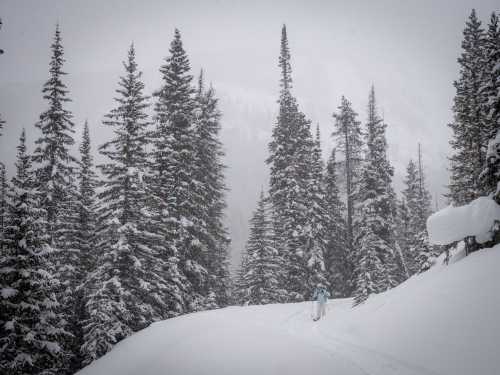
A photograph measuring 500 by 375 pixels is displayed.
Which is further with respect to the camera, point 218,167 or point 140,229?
point 218,167

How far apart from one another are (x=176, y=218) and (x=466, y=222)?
1546 cm

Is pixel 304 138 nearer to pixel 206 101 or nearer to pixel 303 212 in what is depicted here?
pixel 303 212

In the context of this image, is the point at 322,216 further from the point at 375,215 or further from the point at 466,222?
the point at 466,222

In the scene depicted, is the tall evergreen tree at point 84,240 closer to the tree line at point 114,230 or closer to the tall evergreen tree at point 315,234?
the tree line at point 114,230

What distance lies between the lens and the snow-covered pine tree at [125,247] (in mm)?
16266

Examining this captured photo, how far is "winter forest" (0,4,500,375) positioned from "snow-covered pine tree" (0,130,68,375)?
0.05 metres

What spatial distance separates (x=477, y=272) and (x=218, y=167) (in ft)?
66.3

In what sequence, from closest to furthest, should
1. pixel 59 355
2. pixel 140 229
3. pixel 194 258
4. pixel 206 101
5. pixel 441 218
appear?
pixel 441 218
pixel 59 355
pixel 140 229
pixel 194 258
pixel 206 101

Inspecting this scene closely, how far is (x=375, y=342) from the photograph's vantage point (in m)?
9.73

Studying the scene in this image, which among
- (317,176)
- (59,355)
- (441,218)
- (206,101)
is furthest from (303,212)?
(59,355)

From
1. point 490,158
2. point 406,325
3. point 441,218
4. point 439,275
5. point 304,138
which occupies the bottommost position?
point 406,325

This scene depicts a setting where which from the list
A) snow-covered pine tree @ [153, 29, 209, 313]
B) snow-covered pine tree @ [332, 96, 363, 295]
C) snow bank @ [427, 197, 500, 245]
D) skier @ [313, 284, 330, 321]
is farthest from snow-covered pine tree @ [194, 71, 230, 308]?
snow bank @ [427, 197, 500, 245]

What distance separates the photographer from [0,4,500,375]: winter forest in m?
13.1

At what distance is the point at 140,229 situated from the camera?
18891 millimetres
